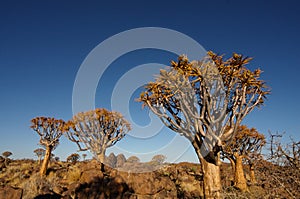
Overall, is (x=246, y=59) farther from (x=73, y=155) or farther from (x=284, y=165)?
(x=73, y=155)

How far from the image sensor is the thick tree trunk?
5926 mm

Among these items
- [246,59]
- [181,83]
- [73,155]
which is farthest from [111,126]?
[73,155]

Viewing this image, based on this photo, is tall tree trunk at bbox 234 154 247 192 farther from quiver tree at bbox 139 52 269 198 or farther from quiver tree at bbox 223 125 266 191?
quiver tree at bbox 139 52 269 198

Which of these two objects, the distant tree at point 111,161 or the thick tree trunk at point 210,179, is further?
the distant tree at point 111,161

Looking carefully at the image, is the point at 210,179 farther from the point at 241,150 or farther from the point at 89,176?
the point at 241,150

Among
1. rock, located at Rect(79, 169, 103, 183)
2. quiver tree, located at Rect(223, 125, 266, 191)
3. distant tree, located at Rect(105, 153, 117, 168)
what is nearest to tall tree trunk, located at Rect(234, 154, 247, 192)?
quiver tree, located at Rect(223, 125, 266, 191)

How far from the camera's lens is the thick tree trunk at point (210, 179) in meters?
5.93

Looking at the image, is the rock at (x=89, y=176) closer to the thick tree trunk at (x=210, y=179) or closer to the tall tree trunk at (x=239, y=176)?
the thick tree trunk at (x=210, y=179)

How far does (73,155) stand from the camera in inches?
1121

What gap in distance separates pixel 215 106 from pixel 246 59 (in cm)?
169

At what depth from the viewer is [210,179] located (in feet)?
19.9

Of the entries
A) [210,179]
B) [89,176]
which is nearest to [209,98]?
[210,179]

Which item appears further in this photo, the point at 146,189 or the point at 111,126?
the point at 111,126

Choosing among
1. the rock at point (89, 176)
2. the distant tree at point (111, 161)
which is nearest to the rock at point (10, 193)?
the rock at point (89, 176)
